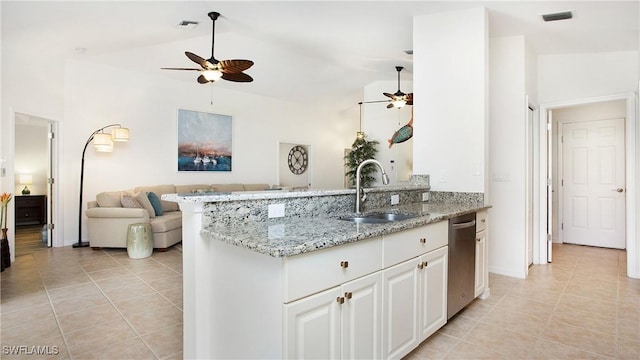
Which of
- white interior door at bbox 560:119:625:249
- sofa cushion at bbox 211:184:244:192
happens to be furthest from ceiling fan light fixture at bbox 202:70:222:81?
white interior door at bbox 560:119:625:249

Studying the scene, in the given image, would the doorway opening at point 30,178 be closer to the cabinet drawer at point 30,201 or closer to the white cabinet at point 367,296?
the cabinet drawer at point 30,201

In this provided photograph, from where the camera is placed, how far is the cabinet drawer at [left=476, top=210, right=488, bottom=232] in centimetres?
284

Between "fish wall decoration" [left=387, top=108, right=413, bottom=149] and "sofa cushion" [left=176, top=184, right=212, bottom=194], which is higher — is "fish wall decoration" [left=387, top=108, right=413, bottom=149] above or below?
above

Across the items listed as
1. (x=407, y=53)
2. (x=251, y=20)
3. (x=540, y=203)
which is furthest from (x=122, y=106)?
(x=540, y=203)

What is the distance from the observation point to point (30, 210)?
6.77 metres

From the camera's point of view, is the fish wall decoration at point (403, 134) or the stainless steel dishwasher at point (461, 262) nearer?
the stainless steel dishwasher at point (461, 262)

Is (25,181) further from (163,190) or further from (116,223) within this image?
(116,223)

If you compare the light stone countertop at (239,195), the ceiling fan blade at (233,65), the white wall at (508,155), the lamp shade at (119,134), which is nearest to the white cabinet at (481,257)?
the white wall at (508,155)

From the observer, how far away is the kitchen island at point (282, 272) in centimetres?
137

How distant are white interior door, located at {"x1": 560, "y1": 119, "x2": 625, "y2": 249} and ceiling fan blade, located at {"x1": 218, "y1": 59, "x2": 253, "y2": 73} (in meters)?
5.00

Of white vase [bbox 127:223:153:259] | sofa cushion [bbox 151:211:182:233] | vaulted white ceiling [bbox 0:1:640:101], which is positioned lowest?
white vase [bbox 127:223:153:259]

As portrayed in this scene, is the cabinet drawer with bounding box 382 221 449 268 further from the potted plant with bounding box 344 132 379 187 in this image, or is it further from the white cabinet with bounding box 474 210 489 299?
the potted plant with bounding box 344 132 379 187

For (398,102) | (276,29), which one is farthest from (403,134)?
(276,29)

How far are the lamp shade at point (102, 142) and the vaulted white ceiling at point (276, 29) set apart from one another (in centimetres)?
116
